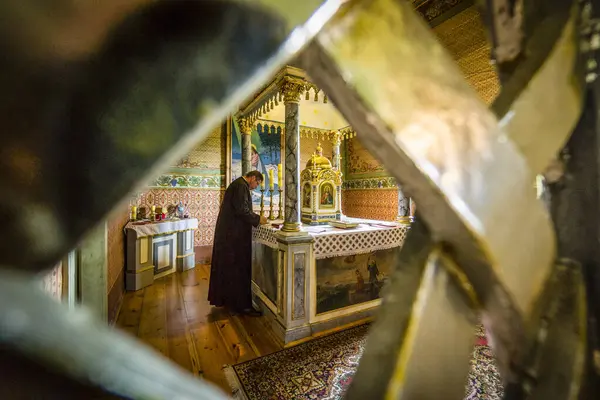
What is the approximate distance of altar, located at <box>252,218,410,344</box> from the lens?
6.70 feet

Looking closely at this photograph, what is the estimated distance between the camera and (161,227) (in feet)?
11.2

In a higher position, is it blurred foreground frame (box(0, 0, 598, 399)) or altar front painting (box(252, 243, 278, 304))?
blurred foreground frame (box(0, 0, 598, 399))

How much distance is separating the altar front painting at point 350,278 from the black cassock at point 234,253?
0.74 metres

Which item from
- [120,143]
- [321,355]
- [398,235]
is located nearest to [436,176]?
[120,143]

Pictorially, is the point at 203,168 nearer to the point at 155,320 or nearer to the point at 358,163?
the point at 155,320

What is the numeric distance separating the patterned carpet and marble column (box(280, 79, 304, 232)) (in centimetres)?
96

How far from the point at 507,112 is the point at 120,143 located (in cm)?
33

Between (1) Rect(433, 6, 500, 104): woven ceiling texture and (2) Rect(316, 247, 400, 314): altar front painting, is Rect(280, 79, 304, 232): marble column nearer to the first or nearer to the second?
(2) Rect(316, 247, 400, 314): altar front painting

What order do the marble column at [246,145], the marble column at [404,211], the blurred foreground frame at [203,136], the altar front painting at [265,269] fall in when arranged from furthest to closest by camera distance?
the marble column at [246,145] → the marble column at [404,211] → the altar front painting at [265,269] → the blurred foreground frame at [203,136]


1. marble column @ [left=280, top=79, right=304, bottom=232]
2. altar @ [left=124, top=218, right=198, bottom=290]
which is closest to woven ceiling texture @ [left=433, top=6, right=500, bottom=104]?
marble column @ [left=280, top=79, right=304, bottom=232]

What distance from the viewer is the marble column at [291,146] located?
7.18 ft

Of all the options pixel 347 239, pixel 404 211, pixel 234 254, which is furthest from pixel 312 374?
pixel 404 211

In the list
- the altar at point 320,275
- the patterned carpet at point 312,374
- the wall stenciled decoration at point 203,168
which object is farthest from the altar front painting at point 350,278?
the wall stenciled decoration at point 203,168

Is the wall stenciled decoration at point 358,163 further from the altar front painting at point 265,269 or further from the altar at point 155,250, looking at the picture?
the altar at point 155,250
